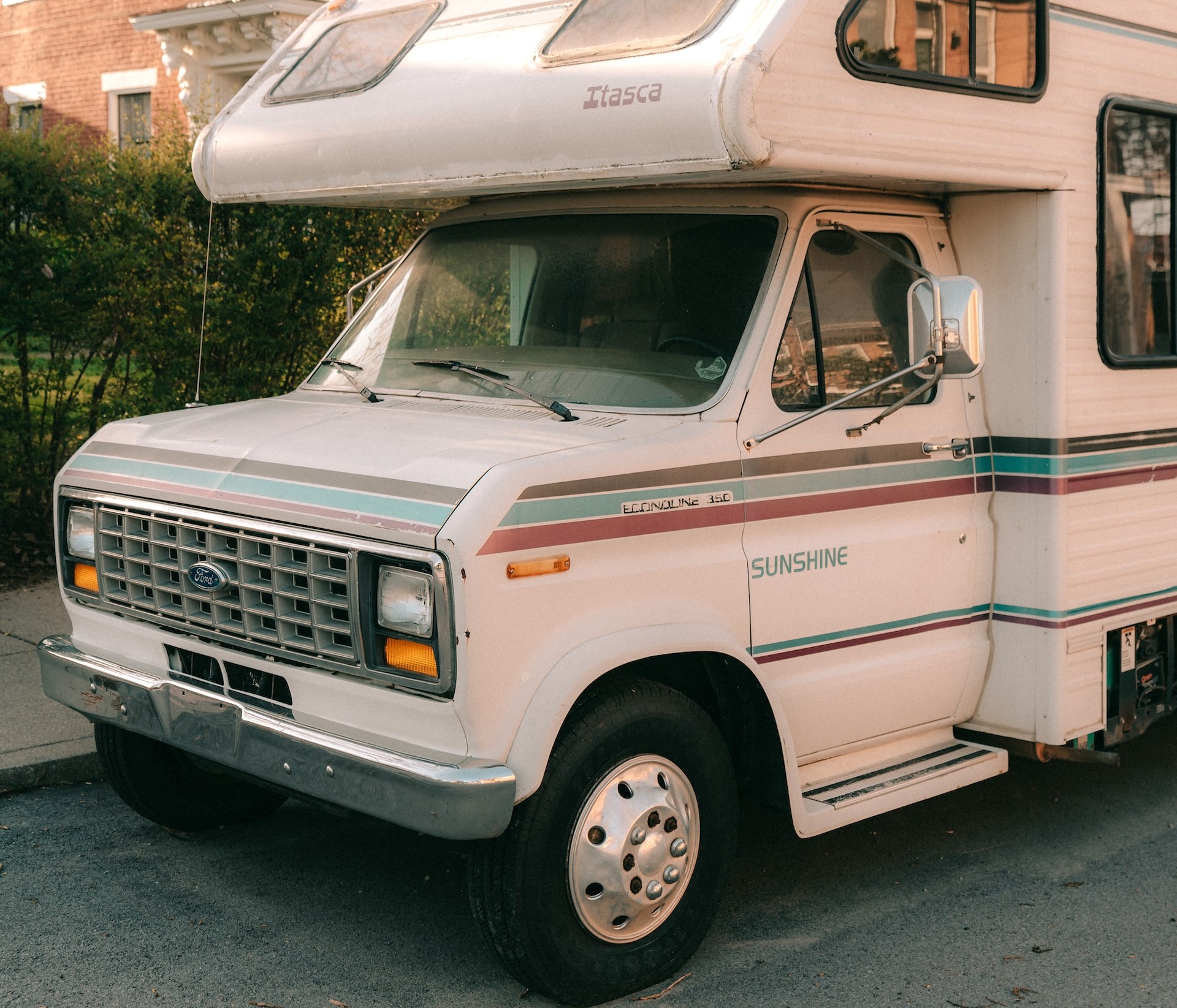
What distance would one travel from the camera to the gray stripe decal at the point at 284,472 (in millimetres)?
3652

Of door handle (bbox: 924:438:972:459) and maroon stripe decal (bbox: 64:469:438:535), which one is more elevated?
maroon stripe decal (bbox: 64:469:438:535)

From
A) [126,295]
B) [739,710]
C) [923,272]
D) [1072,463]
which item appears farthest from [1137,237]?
[126,295]

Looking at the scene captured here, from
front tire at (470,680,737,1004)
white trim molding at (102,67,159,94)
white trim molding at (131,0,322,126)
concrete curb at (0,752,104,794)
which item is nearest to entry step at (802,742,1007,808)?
front tire at (470,680,737,1004)

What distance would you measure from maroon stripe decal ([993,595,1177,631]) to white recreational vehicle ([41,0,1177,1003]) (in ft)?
0.04

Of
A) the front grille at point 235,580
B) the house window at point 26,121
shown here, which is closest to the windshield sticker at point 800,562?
the front grille at point 235,580

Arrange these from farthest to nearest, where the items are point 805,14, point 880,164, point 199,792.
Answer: point 199,792 < point 880,164 < point 805,14

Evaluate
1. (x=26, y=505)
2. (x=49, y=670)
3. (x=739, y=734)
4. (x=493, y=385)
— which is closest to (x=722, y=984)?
(x=739, y=734)

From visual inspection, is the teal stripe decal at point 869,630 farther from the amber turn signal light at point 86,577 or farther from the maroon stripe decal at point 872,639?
the amber turn signal light at point 86,577

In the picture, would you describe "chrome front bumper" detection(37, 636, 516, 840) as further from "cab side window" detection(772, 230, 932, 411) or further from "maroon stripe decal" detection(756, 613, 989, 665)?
"cab side window" detection(772, 230, 932, 411)

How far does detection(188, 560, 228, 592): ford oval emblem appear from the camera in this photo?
13.4 feet

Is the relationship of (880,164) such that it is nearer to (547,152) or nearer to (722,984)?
(547,152)

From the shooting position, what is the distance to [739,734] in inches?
175

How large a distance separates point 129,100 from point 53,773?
13098mm

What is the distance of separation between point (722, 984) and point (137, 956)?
175cm
